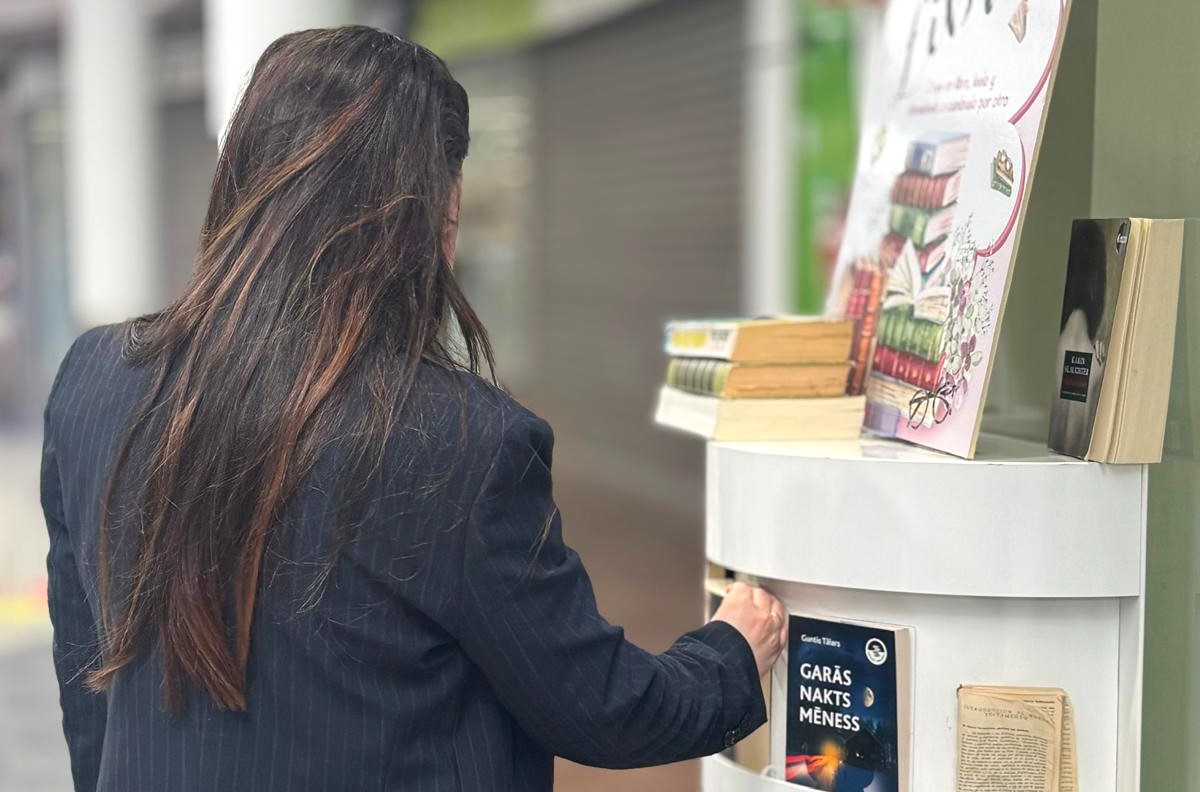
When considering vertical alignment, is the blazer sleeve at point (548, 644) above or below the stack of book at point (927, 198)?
below

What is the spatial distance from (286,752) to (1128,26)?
150 cm

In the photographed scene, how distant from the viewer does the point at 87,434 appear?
166cm

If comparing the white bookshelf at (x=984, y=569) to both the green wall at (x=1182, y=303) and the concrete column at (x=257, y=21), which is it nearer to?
the green wall at (x=1182, y=303)

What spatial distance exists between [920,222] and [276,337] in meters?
1.13

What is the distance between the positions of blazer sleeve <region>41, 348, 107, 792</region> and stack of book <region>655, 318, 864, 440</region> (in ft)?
3.05

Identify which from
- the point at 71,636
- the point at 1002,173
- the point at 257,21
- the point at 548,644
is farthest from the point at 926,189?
the point at 257,21

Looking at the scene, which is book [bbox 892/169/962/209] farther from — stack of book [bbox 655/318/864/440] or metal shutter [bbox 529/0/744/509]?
metal shutter [bbox 529/0/744/509]

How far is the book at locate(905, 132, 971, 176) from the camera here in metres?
2.10

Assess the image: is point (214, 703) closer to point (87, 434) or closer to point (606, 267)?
point (87, 434)

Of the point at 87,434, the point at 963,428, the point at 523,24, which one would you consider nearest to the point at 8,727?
the point at 87,434

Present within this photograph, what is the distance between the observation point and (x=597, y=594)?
6.96 metres

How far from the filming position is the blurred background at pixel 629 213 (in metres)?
1.97

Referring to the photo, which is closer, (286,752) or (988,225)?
(286,752)

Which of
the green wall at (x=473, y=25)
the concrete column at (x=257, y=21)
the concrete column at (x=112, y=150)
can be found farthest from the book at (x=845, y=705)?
the concrete column at (x=112, y=150)
